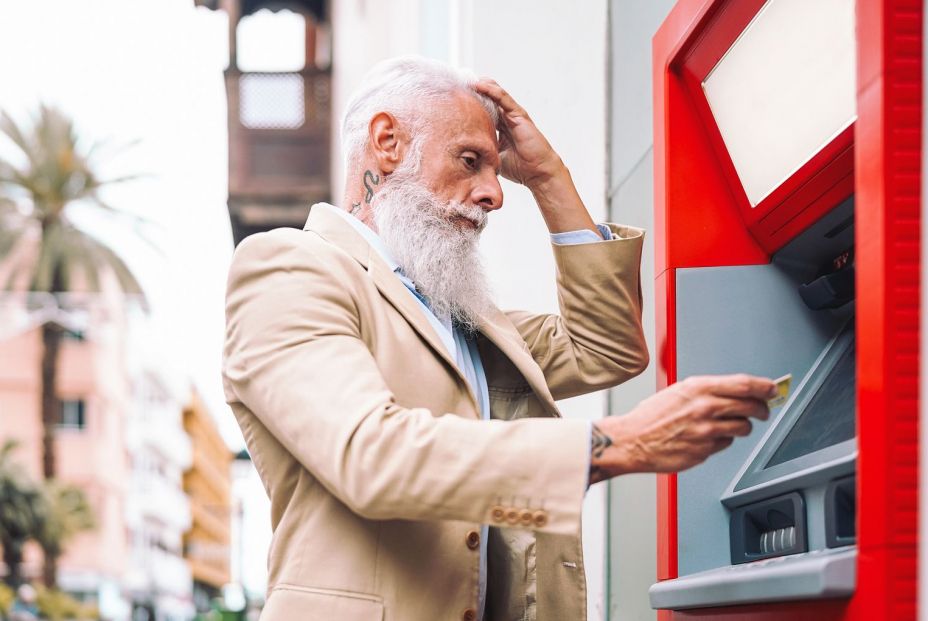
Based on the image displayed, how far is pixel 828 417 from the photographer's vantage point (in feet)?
6.47

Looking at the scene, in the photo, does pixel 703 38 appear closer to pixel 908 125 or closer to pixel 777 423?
pixel 777 423

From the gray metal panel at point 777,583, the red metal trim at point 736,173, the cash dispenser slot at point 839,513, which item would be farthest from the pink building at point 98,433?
the cash dispenser slot at point 839,513

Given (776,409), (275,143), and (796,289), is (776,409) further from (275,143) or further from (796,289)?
(275,143)

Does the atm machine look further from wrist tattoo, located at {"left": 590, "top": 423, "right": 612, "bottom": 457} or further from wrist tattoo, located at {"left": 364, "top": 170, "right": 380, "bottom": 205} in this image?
wrist tattoo, located at {"left": 364, "top": 170, "right": 380, "bottom": 205}

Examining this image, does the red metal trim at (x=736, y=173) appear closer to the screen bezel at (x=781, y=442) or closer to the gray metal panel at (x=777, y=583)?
the screen bezel at (x=781, y=442)

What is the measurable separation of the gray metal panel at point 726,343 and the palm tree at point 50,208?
67.0 feet

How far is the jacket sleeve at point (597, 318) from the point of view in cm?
238

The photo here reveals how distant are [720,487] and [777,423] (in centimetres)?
15

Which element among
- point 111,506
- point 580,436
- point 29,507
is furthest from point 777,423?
point 111,506

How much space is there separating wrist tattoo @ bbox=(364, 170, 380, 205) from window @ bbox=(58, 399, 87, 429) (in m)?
39.5

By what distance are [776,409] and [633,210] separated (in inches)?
54.1

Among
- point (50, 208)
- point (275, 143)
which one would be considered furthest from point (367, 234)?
point (50, 208)

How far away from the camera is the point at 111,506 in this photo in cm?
4069

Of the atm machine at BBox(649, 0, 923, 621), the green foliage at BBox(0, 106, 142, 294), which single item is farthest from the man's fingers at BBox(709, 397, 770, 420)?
the green foliage at BBox(0, 106, 142, 294)
